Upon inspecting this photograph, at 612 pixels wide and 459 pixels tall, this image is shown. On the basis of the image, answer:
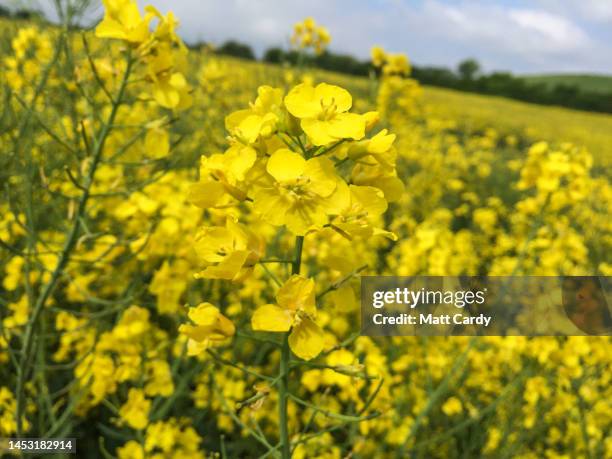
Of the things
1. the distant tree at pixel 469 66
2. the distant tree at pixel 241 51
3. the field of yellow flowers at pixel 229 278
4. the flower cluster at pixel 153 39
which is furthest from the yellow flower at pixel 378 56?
the distant tree at pixel 469 66

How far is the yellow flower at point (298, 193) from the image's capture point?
108 centimetres

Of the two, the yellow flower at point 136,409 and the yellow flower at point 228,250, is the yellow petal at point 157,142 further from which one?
the yellow flower at point 136,409

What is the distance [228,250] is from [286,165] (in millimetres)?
228

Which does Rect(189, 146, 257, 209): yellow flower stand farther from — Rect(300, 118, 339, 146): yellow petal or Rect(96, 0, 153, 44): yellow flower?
Rect(96, 0, 153, 44): yellow flower

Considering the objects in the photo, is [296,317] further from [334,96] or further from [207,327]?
[334,96]

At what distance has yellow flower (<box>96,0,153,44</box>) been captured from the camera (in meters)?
1.63

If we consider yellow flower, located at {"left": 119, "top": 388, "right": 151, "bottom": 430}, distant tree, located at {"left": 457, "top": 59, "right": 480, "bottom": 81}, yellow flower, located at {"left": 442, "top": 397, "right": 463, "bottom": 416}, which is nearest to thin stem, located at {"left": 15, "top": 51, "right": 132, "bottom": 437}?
yellow flower, located at {"left": 119, "top": 388, "right": 151, "bottom": 430}

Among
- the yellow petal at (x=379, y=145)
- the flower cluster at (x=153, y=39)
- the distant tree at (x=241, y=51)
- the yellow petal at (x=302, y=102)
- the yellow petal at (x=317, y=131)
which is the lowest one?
the yellow petal at (x=379, y=145)

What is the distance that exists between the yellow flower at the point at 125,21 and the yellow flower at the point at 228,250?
0.83 meters

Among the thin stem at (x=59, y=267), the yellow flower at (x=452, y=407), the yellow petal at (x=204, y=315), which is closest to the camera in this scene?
the yellow petal at (x=204, y=315)

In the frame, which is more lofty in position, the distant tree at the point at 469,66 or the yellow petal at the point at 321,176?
the distant tree at the point at 469,66

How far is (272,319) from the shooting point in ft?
3.67

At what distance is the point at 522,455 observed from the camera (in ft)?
11.3

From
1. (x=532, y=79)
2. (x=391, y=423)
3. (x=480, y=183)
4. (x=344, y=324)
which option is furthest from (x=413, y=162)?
(x=532, y=79)
